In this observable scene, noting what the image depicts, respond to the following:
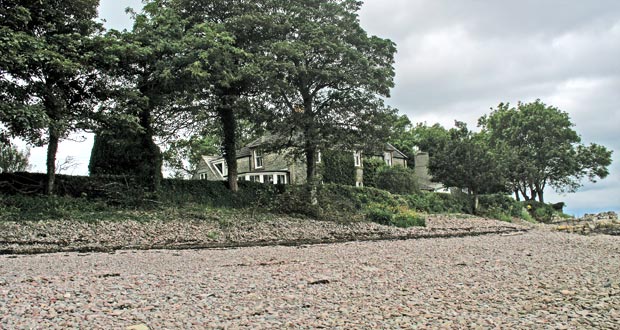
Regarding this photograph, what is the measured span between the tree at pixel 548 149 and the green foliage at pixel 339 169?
17.7 meters

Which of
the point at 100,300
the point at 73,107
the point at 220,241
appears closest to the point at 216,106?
the point at 73,107

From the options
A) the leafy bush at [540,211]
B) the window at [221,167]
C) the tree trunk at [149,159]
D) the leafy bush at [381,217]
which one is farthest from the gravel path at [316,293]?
the window at [221,167]

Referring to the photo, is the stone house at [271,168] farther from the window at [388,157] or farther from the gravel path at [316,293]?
the gravel path at [316,293]

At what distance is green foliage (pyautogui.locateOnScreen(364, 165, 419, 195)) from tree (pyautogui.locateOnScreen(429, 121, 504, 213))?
15.1ft

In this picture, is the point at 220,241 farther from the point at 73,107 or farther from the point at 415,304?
the point at 415,304

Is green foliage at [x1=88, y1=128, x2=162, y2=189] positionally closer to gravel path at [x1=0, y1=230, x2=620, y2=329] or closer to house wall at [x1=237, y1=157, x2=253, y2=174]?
gravel path at [x1=0, y1=230, x2=620, y2=329]

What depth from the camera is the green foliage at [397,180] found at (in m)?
36.4

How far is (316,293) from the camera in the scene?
591 cm

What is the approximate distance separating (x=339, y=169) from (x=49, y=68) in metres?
24.2

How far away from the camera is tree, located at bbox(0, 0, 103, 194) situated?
14391mm

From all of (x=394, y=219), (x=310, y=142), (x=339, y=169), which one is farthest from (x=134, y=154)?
(x=339, y=169)

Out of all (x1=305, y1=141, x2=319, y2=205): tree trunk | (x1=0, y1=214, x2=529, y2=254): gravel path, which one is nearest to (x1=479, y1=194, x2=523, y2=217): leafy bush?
(x1=305, y1=141, x2=319, y2=205): tree trunk

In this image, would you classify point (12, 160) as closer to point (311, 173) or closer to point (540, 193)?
point (311, 173)

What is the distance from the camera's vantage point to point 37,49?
14492 millimetres
